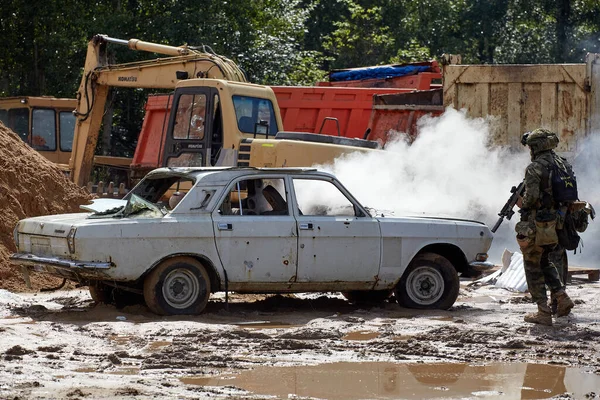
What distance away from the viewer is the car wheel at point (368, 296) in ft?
38.5

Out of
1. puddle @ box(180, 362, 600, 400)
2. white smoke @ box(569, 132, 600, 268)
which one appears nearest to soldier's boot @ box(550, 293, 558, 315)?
puddle @ box(180, 362, 600, 400)

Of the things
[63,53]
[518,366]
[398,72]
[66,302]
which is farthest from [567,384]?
[63,53]

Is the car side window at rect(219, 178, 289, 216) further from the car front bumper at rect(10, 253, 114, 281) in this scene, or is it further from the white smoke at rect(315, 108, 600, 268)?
the white smoke at rect(315, 108, 600, 268)

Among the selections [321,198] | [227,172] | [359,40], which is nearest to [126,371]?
[227,172]

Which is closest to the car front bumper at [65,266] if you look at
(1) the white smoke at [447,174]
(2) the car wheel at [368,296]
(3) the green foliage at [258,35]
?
(2) the car wheel at [368,296]

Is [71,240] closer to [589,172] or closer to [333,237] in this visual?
[333,237]

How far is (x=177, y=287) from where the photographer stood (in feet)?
33.9

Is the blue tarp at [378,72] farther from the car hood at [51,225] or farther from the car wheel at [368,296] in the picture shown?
the car hood at [51,225]

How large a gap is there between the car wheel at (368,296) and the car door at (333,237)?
0.73 m

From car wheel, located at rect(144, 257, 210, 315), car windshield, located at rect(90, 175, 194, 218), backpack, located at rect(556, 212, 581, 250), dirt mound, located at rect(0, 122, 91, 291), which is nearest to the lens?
car wheel, located at rect(144, 257, 210, 315)

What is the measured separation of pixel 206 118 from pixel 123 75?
3.63 metres

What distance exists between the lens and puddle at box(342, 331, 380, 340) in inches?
369

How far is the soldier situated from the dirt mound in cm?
554

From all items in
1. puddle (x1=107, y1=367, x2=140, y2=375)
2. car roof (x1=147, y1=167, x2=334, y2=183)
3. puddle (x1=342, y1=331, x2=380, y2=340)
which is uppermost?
car roof (x1=147, y1=167, x2=334, y2=183)
